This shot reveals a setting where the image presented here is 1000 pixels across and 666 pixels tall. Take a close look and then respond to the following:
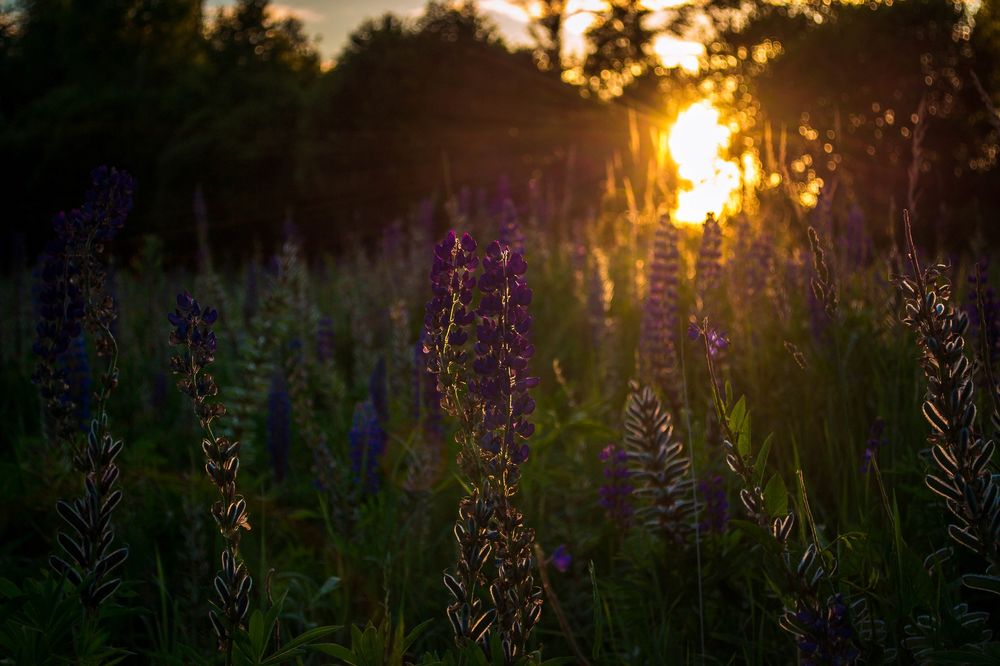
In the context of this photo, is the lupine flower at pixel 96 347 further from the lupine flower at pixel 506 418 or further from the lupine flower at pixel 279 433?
the lupine flower at pixel 279 433

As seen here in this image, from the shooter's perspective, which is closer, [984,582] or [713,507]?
[984,582]

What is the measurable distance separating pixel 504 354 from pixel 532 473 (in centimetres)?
120

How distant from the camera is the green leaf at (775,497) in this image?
4.40 ft

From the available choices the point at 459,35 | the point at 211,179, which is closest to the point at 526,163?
the point at 459,35

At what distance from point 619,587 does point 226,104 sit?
22.4 m

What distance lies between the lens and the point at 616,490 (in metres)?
2.36

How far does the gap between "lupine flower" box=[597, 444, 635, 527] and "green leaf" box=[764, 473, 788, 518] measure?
0.95 m

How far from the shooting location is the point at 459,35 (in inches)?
777

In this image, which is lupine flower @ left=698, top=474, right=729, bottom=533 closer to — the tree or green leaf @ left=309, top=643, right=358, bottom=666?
green leaf @ left=309, top=643, right=358, bottom=666

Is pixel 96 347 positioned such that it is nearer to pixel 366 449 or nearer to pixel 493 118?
pixel 366 449

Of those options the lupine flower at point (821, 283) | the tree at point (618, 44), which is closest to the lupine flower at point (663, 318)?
the lupine flower at point (821, 283)

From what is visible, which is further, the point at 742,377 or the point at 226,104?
the point at 226,104

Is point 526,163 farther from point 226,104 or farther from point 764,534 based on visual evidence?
point 764,534

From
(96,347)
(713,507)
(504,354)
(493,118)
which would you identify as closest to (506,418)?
(504,354)
